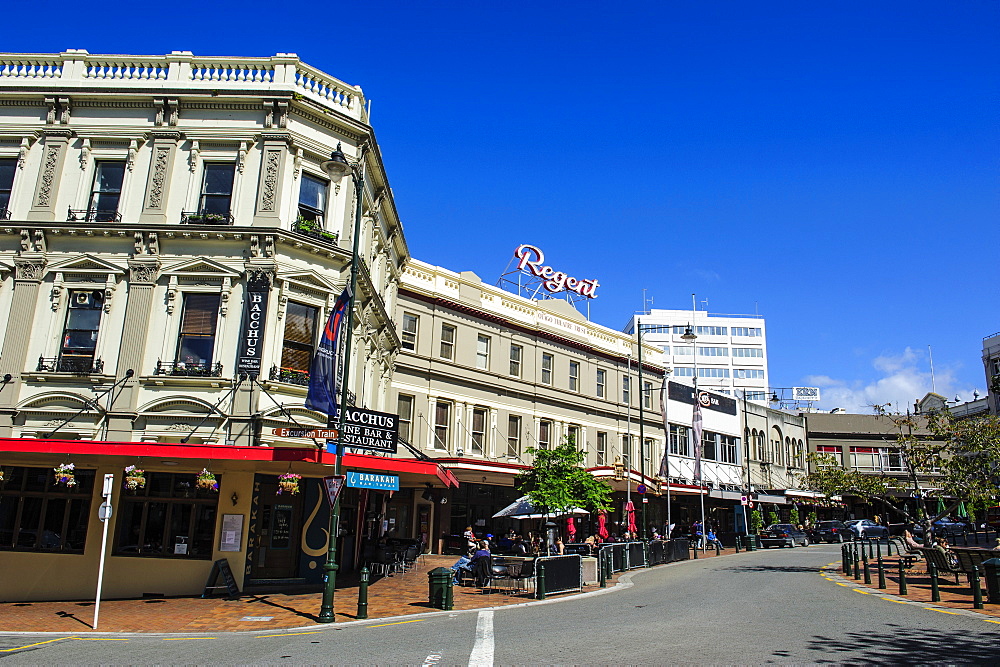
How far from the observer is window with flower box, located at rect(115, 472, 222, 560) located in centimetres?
1883

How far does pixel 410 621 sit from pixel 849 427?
58.3 m

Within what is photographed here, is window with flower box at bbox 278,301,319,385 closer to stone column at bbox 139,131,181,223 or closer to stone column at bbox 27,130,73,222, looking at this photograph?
stone column at bbox 139,131,181,223

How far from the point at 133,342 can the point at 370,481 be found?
290 inches

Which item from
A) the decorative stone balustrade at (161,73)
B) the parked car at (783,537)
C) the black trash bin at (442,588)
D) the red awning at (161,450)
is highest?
the decorative stone balustrade at (161,73)

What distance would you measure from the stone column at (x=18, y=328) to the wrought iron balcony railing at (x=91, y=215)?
1.32 meters

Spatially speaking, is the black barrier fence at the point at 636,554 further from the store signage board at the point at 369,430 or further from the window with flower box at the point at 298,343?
the window with flower box at the point at 298,343

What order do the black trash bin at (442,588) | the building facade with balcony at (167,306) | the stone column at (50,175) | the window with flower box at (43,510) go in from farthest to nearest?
the stone column at (50,175) < the window with flower box at (43,510) < the building facade with balcony at (167,306) < the black trash bin at (442,588)

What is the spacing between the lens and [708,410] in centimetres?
4950

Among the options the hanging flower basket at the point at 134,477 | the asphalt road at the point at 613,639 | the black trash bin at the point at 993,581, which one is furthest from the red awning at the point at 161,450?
the black trash bin at the point at 993,581

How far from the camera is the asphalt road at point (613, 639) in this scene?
35.0 feet

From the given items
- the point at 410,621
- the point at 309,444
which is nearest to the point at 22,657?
the point at 410,621

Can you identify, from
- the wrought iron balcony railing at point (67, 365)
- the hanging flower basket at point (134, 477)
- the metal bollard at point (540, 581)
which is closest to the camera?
the hanging flower basket at point (134, 477)

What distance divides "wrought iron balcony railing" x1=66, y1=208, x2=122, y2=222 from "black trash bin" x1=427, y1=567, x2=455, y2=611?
42.4ft

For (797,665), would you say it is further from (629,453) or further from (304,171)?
(629,453)
